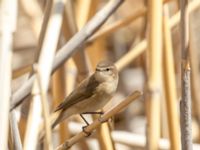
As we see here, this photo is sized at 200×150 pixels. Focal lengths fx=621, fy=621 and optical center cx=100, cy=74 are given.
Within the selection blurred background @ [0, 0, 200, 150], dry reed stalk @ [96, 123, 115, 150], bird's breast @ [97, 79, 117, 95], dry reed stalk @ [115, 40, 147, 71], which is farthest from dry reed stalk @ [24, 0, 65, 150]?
dry reed stalk @ [115, 40, 147, 71]

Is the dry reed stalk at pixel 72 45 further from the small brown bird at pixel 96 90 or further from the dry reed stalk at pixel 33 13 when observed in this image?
the dry reed stalk at pixel 33 13

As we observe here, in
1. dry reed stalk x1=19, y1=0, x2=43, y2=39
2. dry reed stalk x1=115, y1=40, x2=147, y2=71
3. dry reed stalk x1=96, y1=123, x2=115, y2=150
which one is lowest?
dry reed stalk x1=96, y1=123, x2=115, y2=150

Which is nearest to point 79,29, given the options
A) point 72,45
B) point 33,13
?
point 72,45

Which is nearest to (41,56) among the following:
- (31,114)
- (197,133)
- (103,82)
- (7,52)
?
(31,114)

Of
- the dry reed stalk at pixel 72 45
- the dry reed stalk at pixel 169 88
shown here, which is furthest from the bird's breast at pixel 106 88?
the dry reed stalk at pixel 72 45

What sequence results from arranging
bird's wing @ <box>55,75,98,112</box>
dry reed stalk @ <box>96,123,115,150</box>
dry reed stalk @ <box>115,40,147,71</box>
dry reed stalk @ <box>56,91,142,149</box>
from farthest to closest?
dry reed stalk @ <box>115,40,147,71</box>
bird's wing @ <box>55,75,98,112</box>
dry reed stalk @ <box>96,123,115,150</box>
dry reed stalk @ <box>56,91,142,149</box>

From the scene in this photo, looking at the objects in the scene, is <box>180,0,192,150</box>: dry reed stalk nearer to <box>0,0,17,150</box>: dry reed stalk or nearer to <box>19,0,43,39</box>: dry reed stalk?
<box>0,0,17,150</box>: dry reed stalk

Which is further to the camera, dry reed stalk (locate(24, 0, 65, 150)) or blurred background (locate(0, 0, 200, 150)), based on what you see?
blurred background (locate(0, 0, 200, 150))
